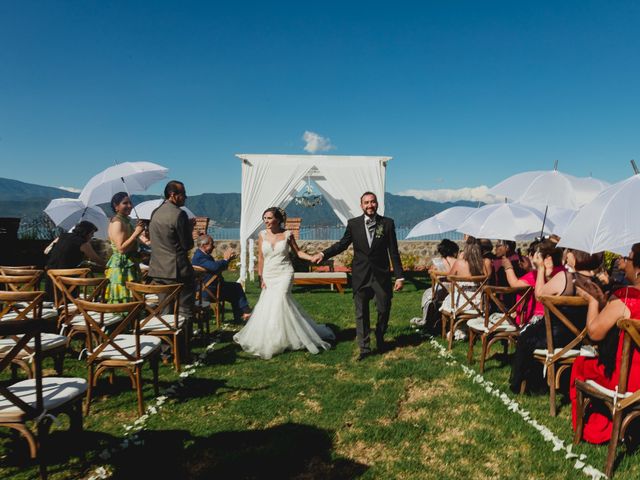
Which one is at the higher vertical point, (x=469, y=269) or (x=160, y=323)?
(x=469, y=269)

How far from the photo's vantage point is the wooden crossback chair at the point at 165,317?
4.62 meters

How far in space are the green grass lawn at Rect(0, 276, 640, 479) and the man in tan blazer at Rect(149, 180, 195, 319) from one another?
1122mm

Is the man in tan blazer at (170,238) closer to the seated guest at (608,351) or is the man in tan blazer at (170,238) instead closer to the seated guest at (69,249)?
the seated guest at (69,249)

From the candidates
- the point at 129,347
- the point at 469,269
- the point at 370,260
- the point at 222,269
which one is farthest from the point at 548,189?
the point at 129,347

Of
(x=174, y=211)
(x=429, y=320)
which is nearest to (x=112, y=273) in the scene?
(x=174, y=211)

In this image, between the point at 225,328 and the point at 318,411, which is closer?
the point at 318,411

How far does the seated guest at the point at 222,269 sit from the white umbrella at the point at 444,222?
400 centimetres

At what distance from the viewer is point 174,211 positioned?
5.27 metres

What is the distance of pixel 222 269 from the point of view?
729 centimetres

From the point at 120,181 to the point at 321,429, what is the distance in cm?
521

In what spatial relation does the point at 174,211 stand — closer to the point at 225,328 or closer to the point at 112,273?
the point at 112,273

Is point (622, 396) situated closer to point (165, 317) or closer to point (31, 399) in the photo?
point (31, 399)

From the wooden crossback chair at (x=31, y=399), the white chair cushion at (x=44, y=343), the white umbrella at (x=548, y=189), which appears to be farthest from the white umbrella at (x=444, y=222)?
the wooden crossback chair at (x=31, y=399)

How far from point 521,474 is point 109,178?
6166 mm
